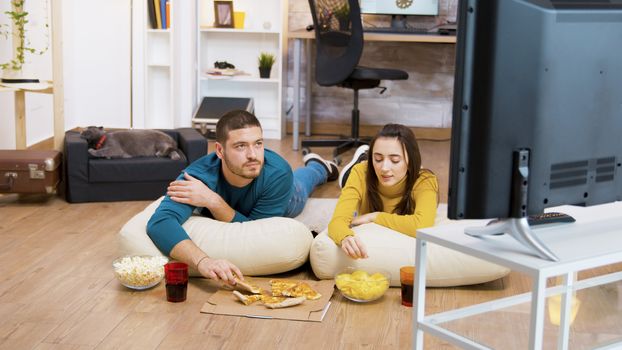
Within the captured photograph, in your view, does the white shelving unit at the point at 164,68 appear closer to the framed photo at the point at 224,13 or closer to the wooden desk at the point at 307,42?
the framed photo at the point at 224,13

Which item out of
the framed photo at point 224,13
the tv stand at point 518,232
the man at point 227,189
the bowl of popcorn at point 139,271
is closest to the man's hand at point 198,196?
the man at point 227,189

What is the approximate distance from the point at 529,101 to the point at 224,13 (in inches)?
202

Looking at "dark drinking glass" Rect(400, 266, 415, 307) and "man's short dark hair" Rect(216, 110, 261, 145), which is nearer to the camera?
"dark drinking glass" Rect(400, 266, 415, 307)

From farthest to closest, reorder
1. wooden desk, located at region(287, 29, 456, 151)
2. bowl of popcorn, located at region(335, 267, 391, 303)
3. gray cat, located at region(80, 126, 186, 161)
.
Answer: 1. wooden desk, located at region(287, 29, 456, 151)
2. gray cat, located at region(80, 126, 186, 161)
3. bowl of popcorn, located at region(335, 267, 391, 303)

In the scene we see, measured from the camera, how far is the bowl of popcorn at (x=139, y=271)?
299 centimetres

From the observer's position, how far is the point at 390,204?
329 cm

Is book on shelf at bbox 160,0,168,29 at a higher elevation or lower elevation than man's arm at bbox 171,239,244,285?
higher

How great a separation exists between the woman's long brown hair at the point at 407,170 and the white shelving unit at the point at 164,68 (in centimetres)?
341

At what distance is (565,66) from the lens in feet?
5.59

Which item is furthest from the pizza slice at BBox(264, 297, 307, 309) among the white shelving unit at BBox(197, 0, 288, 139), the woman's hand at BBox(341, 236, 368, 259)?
the white shelving unit at BBox(197, 0, 288, 139)

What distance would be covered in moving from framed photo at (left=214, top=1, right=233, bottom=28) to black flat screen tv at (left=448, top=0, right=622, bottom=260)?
506 centimetres

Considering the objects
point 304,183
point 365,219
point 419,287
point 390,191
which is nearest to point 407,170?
point 390,191

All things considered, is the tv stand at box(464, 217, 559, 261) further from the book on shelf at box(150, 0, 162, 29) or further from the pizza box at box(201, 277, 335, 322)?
the book on shelf at box(150, 0, 162, 29)

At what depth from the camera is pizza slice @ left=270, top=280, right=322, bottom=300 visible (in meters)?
2.93
